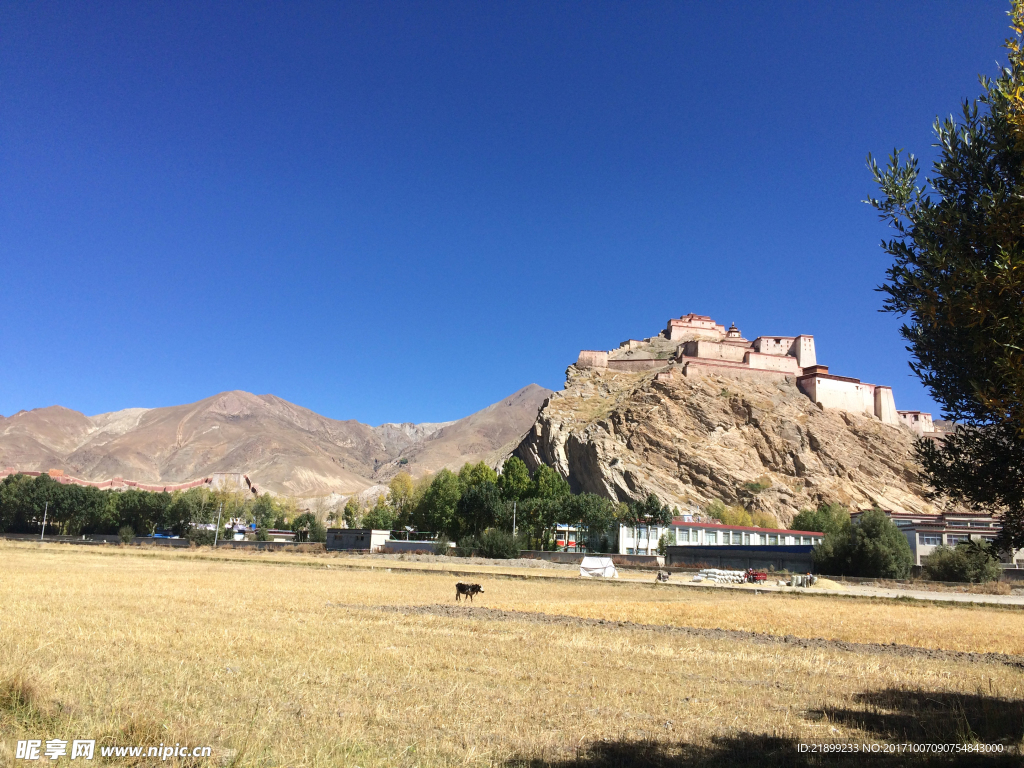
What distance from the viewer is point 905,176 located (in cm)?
1005

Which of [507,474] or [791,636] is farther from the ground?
[507,474]

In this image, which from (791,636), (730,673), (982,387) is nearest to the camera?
(982,387)

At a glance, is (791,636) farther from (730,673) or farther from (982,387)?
(982,387)

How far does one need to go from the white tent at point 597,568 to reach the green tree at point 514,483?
45.4 meters

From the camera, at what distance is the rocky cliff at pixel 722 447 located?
13225 centimetres

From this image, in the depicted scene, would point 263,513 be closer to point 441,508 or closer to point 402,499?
point 402,499

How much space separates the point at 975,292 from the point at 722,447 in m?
141

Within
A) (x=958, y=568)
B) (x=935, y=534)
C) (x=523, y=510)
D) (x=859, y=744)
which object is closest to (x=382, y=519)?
(x=523, y=510)

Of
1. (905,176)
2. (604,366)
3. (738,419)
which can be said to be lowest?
(905,176)

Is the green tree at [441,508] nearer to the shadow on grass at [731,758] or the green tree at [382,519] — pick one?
the green tree at [382,519]

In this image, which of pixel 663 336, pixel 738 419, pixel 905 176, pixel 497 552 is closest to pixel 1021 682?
pixel 905 176

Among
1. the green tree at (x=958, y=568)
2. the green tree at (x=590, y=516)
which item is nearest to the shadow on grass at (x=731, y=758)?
the green tree at (x=958, y=568)

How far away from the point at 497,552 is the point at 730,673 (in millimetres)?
75535

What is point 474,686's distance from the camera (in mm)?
11719
